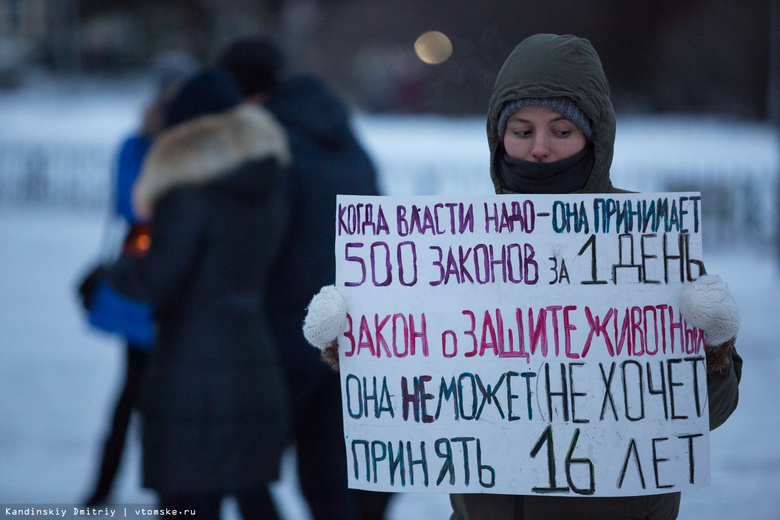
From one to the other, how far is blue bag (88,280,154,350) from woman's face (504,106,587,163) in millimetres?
2421

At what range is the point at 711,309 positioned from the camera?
5.65 feet

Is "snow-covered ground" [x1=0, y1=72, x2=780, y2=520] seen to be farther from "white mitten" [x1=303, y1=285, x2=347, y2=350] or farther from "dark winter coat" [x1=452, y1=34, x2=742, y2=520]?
"white mitten" [x1=303, y1=285, x2=347, y2=350]

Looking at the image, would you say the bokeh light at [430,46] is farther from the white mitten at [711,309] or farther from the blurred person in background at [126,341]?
the white mitten at [711,309]

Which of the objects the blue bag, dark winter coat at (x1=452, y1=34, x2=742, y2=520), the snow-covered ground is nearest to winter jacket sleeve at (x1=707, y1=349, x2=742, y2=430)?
dark winter coat at (x1=452, y1=34, x2=742, y2=520)

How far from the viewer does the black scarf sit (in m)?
1.88

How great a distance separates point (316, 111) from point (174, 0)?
94.3 feet

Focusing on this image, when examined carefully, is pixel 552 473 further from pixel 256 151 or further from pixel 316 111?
pixel 316 111

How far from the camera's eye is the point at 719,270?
10125 millimetres

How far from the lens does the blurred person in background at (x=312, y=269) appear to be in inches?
133

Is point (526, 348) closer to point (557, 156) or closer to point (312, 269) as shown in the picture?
point (557, 156)

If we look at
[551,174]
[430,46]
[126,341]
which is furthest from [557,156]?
[430,46]

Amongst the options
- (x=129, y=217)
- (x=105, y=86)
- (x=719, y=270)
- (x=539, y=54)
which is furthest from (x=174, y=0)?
(x=539, y=54)

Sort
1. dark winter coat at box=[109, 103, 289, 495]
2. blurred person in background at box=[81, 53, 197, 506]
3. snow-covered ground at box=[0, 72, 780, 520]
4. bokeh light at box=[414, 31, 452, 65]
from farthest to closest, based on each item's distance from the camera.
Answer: bokeh light at box=[414, 31, 452, 65] → snow-covered ground at box=[0, 72, 780, 520] → blurred person in background at box=[81, 53, 197, 506] → dark winter coat at box=[109, 103, 289, 495]

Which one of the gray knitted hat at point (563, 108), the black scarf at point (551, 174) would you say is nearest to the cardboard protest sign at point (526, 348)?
the black scarf at point (551, 174)
